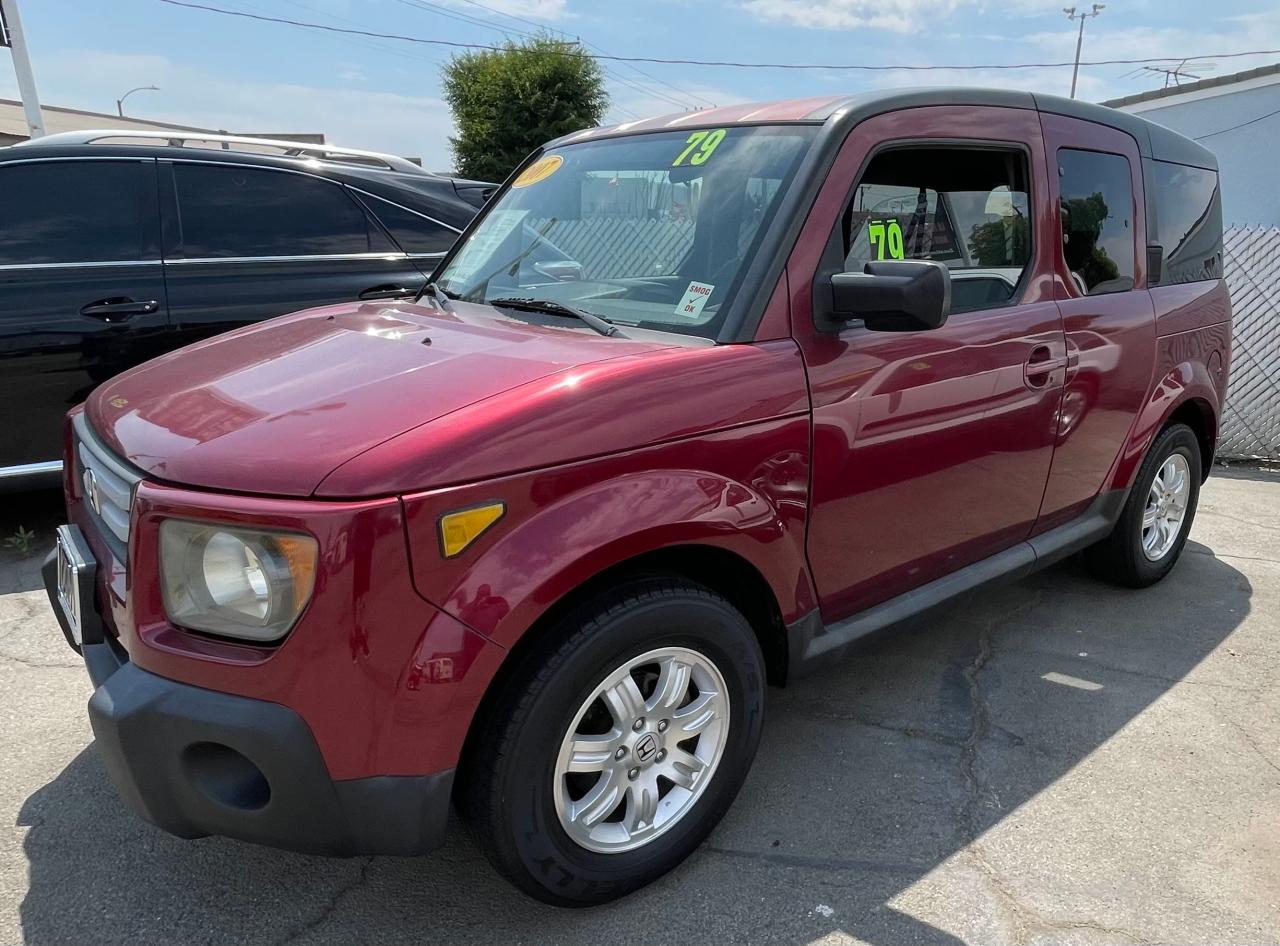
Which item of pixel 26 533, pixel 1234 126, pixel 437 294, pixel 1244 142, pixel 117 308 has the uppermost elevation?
pixel 1234 126

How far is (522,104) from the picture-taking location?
2584 centimetres

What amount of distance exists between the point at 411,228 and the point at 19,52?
12.0 metres

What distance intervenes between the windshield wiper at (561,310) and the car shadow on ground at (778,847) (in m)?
1.20

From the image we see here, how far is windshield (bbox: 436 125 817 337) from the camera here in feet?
8.02

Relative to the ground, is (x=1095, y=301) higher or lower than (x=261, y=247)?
higher

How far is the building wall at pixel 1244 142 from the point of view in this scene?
21172 mm

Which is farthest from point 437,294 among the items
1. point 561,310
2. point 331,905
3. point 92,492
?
point 331,905

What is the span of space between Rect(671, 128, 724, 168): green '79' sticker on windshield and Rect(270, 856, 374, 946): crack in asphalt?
6.72 feet

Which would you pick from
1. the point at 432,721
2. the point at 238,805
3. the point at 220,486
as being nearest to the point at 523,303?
the point at 220,486

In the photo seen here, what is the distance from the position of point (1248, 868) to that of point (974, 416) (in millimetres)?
1356

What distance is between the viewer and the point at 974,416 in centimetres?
281

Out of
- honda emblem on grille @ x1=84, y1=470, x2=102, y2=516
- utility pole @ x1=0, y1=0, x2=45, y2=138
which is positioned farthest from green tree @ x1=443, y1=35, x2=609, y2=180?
honda emblem on grille @ x1=84, y1=470, x2=102, y2=516

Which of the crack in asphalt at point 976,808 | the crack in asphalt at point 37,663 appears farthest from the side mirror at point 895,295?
the crack in asphalt at point 37,663

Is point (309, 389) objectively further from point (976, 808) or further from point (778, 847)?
point (976, 808)
